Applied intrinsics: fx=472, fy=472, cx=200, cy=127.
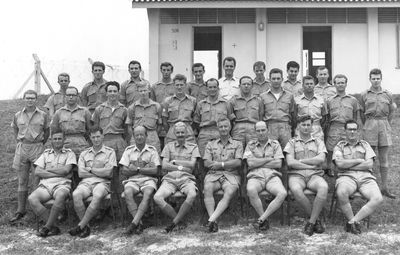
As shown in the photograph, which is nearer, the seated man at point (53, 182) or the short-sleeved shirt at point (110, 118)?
the seated man at point (53, 182)

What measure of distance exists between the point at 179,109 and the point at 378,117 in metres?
2.84

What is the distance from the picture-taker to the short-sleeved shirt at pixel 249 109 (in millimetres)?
6543

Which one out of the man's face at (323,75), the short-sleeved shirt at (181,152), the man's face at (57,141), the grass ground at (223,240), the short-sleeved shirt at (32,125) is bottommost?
the grass ground at (223,240)

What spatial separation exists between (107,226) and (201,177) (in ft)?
4.63

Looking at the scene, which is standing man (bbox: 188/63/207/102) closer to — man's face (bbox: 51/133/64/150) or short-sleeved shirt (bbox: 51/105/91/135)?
short-sleeved shirt (bbox: 51/105/91/135)

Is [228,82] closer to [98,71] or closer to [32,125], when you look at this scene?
[98,71]

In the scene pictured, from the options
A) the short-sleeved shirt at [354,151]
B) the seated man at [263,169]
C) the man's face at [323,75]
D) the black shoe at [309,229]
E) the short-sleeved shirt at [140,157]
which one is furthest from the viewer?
the man's face at [323,75]

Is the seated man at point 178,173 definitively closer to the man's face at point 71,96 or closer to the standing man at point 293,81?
the man's face at point 71,96

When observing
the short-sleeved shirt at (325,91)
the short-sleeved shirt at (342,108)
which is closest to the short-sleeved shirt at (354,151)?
the short-sleeved shirt at (342,108)

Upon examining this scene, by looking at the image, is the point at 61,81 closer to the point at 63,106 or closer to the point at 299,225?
the point at 63,106

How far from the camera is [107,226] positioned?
6.12 meters

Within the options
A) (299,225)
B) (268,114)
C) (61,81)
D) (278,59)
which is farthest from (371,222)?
(278,59)

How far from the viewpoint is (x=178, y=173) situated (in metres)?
6.05

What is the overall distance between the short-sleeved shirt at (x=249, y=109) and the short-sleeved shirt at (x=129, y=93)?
155 centimetres
